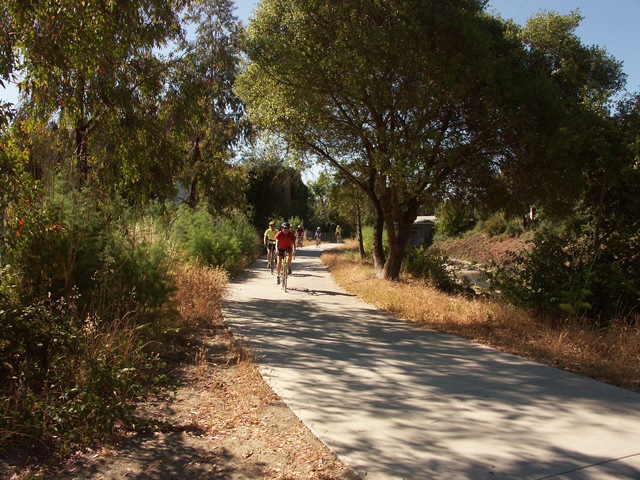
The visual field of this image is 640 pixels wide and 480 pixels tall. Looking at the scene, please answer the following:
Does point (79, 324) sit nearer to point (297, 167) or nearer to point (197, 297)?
point (197, 297)

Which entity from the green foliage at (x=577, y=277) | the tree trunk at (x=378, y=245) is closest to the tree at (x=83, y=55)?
the green foliage at (x=577, y=277)

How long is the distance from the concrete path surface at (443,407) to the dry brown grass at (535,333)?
1.25 ft

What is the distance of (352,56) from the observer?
11266mm

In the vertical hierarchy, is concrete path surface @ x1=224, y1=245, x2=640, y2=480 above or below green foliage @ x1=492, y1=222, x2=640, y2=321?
below

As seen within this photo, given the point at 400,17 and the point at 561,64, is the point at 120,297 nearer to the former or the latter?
the point at 400,17

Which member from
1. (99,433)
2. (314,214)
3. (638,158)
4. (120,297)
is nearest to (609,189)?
(638,158)

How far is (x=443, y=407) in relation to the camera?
4.64 metres

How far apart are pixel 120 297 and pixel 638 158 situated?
839 centimetres

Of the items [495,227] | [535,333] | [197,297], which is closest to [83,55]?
[197,297]

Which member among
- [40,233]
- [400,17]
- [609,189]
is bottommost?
[40,233]

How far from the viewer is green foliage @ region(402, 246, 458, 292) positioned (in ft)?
48.6

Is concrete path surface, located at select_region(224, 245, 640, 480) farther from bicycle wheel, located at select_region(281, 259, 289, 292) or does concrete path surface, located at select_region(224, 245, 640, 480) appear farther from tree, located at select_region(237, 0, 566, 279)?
tree, located at select_region(237, 0, 566, 279)

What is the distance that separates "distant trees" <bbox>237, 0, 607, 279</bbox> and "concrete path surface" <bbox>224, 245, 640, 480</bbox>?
5.25 m

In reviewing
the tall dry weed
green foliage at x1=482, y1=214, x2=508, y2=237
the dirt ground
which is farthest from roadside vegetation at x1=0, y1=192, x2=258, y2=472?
green foliage at x1=482, y1=214, x2=508, y2=237
